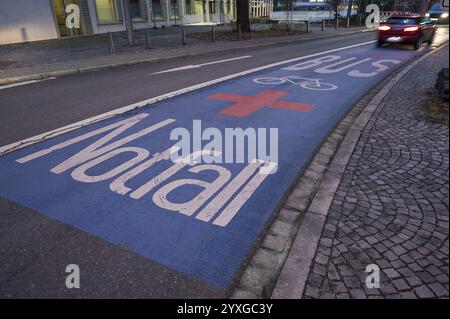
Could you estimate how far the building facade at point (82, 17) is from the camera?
62.6ft

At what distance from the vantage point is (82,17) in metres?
23.3

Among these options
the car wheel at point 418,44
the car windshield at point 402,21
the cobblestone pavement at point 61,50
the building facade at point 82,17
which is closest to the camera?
the cobblestone pavement at point 61,50

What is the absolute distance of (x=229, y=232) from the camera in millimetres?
3225

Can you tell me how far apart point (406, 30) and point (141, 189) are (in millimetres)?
16477

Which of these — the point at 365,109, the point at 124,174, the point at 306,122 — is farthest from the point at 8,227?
the point at 365,109

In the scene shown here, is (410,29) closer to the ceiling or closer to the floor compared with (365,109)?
closer to the ceiling

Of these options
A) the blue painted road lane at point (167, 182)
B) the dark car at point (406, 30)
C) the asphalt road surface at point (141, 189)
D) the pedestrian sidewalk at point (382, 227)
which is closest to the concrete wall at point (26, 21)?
the asphalt road surface at point (141, 189)

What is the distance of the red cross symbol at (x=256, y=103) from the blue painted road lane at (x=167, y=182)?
0.04 meters

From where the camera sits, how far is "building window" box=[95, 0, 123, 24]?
24469 mm

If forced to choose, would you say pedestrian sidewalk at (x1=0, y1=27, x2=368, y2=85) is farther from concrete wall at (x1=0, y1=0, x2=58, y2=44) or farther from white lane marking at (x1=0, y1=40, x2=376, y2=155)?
white lane marking at (x1=0, y1=40, x2=376, y2=155)

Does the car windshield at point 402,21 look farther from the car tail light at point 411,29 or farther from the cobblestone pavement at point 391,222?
the cobblestone pavement at point 391,222
